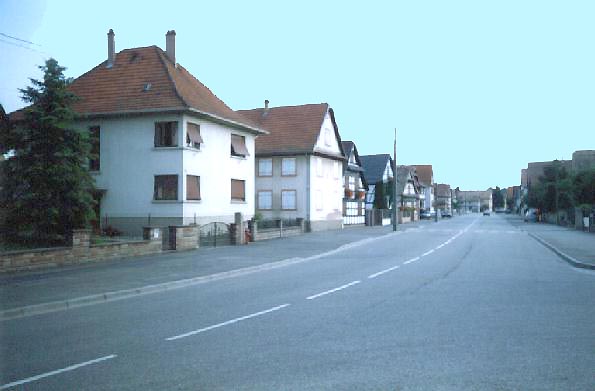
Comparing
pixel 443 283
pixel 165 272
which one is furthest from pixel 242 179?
pixel 443 283

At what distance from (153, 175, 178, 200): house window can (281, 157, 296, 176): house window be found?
15140mm

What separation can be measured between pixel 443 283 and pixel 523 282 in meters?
2.12

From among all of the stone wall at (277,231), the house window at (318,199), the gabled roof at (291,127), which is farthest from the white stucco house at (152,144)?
the house window at (318,199)

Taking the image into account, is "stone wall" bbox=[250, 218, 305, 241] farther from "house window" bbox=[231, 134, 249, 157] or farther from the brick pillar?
"house window" bbox=[231, 134, 249, 157]

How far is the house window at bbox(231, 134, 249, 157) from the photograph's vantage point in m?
34.2

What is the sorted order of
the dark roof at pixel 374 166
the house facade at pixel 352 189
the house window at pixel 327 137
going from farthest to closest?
1. the dark roof at pixel 374 166
2. the house facade at pixel 352 189
3. the house window at pixel 327 137

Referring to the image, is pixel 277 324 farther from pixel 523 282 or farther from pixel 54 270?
pixel 54 270

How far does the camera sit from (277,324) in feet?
29.0

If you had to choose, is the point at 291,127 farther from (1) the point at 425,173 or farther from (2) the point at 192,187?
(1) the point at 425,173

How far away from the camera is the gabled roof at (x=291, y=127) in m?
43.2

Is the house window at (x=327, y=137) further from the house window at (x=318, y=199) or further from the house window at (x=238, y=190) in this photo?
the house window at (x=238, y=190)

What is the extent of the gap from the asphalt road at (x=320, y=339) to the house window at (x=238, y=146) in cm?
2081

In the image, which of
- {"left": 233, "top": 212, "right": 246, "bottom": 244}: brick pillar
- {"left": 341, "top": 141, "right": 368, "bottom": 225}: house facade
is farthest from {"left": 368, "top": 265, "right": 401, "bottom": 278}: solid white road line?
{"left": 341, "top": 141, "right": 368, "bottom": 225}: house facade

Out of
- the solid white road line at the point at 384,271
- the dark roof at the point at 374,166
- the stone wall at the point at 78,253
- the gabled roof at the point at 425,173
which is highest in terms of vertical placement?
the gabled roof at the point at 425,173
